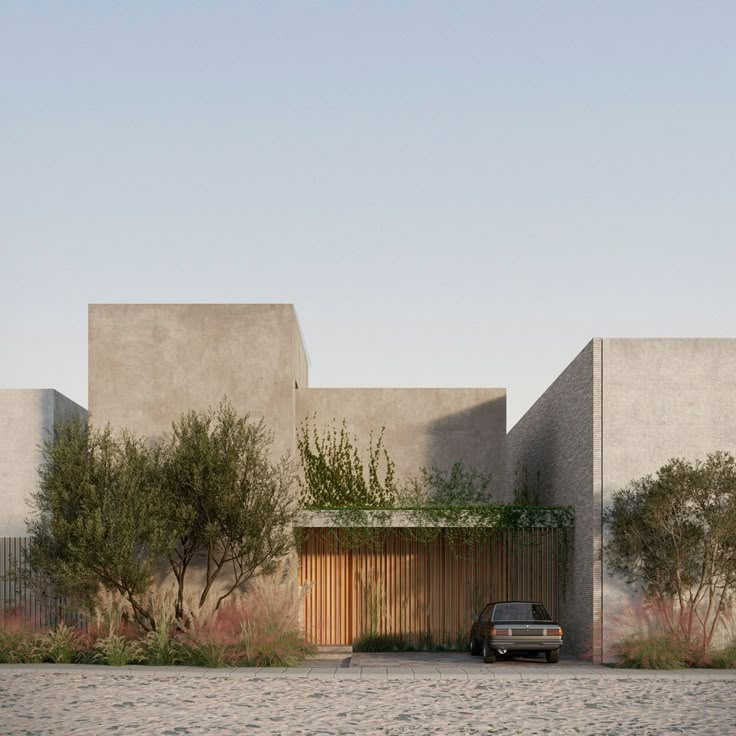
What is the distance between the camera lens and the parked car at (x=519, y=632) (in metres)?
18.1

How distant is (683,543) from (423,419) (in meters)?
8.45

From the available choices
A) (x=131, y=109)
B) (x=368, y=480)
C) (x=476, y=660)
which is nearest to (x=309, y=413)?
(x=368, y=480)

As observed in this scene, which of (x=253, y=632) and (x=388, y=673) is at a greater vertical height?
(x=253, y=632)

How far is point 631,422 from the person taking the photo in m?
19.0

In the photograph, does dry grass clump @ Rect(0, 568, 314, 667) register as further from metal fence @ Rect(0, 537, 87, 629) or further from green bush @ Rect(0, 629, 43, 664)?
metal fence @ Rect(0, 537, 87, 629)

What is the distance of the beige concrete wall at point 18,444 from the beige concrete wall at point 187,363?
411 cm

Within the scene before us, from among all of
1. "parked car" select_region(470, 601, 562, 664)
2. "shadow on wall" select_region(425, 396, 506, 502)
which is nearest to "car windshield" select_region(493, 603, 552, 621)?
"parked car" select_region(470, 601, 562, 664)

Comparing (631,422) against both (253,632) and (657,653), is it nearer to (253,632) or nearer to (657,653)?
(657,653)

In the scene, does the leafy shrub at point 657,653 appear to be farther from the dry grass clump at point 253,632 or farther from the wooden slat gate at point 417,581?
the dry grass clump at point 253,632

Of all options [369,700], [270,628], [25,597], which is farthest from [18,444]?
[369,700]

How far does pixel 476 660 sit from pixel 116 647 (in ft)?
20.8

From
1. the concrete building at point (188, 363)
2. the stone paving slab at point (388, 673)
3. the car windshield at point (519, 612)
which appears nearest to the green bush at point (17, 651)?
the stone paving slab at point (388, 673)

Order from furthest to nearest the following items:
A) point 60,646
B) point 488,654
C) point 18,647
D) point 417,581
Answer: point 417,581, point 488,654, point 60,646, point 18,647

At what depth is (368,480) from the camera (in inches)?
988
